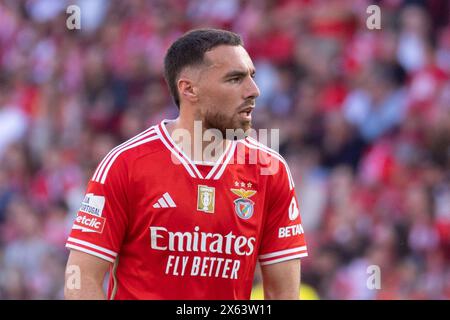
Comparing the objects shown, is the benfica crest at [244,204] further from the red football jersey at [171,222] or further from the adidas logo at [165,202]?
the adidas logo at [165,202]

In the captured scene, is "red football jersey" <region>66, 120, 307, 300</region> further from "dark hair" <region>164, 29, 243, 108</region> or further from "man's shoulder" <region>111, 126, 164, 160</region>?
"dark hair" <region>164, 29, 243, 108</region>

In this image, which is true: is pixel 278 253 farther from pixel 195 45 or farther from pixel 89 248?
pixel 195 45

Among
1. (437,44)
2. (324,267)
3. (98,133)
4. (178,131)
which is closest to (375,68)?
(437,44)

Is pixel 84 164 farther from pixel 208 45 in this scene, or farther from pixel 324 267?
pixel 208 45

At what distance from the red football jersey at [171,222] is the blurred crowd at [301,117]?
380 centimetres

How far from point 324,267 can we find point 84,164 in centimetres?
308

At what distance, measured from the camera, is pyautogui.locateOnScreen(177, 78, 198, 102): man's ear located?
5355mm

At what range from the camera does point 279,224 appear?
540cm

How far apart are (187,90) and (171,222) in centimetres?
66

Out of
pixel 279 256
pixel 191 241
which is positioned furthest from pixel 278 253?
pixel 191 241

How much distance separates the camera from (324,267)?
371 inches

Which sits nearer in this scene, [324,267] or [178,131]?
[178,131]
